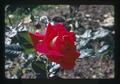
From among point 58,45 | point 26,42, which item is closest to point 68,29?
point 58,45

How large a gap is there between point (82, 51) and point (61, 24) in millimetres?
267

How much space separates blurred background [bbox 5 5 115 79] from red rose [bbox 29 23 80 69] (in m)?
0.04

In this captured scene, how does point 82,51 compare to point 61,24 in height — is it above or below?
below

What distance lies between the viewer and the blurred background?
1.73m

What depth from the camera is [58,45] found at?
175 cm

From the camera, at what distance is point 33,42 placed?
174cm

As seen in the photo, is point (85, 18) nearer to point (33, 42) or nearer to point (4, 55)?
point (33, 42)

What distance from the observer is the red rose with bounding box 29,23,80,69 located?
173cm

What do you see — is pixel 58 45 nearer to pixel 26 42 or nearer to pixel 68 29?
pixel 68 29

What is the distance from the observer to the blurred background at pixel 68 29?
173 cm

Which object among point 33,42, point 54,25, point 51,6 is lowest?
point 33,42

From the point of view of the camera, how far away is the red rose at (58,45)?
5.69 ft

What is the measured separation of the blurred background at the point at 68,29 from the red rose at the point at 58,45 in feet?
0.12
